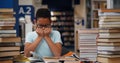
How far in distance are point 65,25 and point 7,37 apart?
15.8m

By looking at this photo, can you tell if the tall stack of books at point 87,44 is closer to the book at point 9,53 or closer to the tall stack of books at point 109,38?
the tall stack of books at point 109,38

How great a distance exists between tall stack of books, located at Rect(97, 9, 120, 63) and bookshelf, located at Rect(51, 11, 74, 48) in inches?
594

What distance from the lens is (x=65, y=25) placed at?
17953 millimetres

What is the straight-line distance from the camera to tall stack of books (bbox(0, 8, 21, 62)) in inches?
84.8

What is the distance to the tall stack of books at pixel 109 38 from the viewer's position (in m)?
2.33

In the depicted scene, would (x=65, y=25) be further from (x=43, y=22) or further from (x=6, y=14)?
(x=6, y=14)

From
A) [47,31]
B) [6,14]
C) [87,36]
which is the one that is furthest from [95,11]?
[6,14]

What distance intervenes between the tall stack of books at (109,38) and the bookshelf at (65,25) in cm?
1508

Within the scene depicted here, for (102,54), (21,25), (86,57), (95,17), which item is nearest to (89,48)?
(86,57)

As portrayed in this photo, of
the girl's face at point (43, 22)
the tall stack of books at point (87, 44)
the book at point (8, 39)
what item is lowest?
the tall stack of books at point (87, 44)

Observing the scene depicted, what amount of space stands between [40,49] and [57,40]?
0.22 meters

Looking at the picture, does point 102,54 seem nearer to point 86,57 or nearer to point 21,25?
point 86,57

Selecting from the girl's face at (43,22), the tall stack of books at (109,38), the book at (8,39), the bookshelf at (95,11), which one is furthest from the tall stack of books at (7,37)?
the bookshelf at (95,11)

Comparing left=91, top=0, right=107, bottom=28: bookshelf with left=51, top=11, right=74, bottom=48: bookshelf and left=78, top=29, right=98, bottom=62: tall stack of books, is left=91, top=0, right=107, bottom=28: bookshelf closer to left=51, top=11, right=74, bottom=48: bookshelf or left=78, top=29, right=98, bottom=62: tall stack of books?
left=51, top=11, right=74, bottom=48: bookshelf
